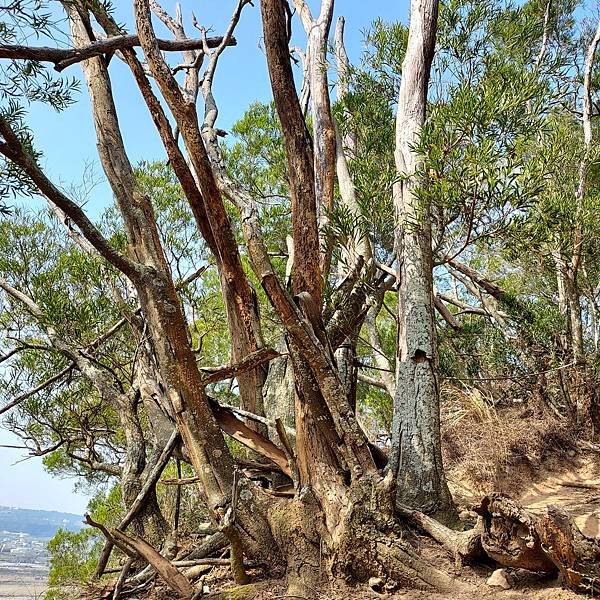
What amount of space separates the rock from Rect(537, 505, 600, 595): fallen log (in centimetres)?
31

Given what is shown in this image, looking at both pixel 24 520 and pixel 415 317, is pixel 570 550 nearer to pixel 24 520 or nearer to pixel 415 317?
pixel 415 317

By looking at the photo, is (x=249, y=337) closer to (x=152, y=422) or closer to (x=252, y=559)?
(x=152, y=422)

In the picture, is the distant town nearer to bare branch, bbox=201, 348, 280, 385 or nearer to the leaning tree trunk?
bare branch, bbox=201, 348, 280, 385

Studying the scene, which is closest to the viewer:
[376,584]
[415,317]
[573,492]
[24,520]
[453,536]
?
[376,584]

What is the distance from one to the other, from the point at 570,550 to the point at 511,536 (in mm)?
327

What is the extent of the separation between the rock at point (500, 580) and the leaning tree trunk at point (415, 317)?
0.75 metres

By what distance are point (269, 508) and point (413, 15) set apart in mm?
4567

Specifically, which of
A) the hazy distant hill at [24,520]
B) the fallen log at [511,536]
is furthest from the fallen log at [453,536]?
the hazy distant hill at [24,520]

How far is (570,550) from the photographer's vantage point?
2318 mm

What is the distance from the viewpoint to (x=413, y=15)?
510cm

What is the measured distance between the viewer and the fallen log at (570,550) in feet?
→ 7.57

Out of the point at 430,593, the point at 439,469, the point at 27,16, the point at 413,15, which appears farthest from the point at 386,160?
the point at 430,593

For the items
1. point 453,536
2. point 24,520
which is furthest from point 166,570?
point 24,520

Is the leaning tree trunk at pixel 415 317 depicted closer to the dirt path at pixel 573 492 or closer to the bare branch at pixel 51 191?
the dirt path at pixel 573 492
